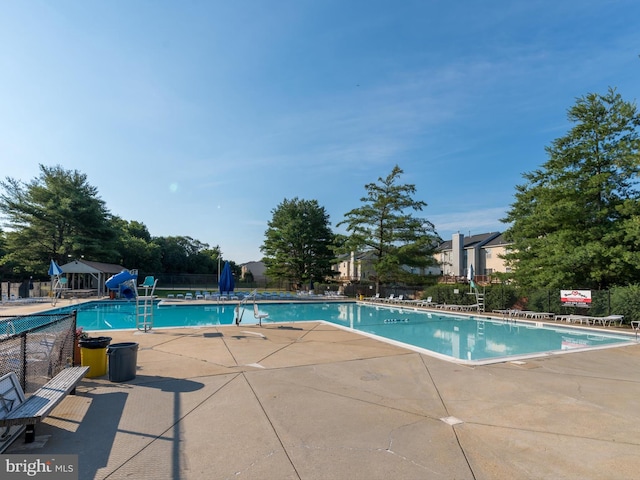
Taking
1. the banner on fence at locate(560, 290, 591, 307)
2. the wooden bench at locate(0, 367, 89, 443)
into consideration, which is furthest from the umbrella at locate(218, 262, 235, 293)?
the banner on fence at locate(560, 290, 591, 307)

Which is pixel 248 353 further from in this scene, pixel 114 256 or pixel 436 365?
pixel 114 256

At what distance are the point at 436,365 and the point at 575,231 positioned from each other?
608 inches

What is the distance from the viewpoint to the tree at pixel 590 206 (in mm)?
→ 17312

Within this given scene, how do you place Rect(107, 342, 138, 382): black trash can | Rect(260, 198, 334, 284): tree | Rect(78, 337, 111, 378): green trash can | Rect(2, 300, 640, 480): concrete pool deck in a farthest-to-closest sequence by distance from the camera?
Rect(260, 198, 334, 284): tree → Rect(78, 337, 111, 378): green trash can → Rect(107, 342, 138, 382): black trash can → Rect(2, 300, 640, 480): concrete pool deck

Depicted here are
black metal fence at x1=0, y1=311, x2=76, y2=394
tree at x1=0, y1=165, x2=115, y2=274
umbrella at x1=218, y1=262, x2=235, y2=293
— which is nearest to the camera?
black metal fence at x1=0, y1=311, x2=76, y2=394

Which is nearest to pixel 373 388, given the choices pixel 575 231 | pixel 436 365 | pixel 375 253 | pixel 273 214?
pixel 436 365

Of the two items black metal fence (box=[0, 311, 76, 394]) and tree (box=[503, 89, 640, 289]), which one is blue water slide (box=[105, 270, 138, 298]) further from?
tree (box=[503, 89, 640, 289])

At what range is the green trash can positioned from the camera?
656 cm

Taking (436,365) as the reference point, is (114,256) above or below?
above

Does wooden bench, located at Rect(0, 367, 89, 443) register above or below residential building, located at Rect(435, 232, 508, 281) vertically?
below

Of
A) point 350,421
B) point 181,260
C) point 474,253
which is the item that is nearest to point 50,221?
point 181,260

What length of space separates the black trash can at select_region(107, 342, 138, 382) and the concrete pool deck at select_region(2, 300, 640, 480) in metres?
0.18

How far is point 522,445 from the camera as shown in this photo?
4086 millimetres

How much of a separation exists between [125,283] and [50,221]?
92.5 ft
